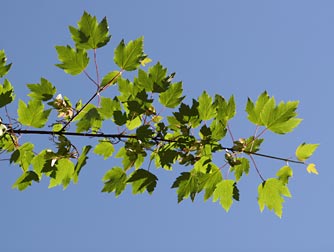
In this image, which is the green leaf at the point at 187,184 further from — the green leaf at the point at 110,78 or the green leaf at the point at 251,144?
the green leaf at the point at 110,78

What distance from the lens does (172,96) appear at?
2.18m

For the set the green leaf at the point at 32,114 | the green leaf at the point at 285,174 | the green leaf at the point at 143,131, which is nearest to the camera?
the green leaf at the point at 143,131

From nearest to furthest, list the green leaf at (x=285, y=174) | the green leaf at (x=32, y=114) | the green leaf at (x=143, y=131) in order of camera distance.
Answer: the green leaf at (x=143, y=131)
the green leaf at (x=32, y=114)
the green leaf at (x=285, y=174)

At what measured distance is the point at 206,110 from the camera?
2.14 metres

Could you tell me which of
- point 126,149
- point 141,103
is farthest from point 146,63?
point 126,149

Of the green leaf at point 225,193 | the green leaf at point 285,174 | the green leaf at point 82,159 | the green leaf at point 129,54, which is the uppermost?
the green leaf at point 285,174

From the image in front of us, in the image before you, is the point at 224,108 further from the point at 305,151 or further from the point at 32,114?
the point at 32,114

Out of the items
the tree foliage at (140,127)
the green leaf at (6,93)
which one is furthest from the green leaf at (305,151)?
the green leaf at (6,93)

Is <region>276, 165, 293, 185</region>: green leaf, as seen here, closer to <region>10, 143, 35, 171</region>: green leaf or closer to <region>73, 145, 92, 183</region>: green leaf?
<region>73, 145, 92, 183</region>: green leaf

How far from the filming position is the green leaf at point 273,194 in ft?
7.20

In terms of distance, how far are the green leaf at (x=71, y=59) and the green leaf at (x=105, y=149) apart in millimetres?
389

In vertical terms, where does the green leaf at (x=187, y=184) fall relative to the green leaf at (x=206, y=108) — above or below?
below

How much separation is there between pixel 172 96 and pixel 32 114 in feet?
2.22

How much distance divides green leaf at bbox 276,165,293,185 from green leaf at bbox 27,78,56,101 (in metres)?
1.20
